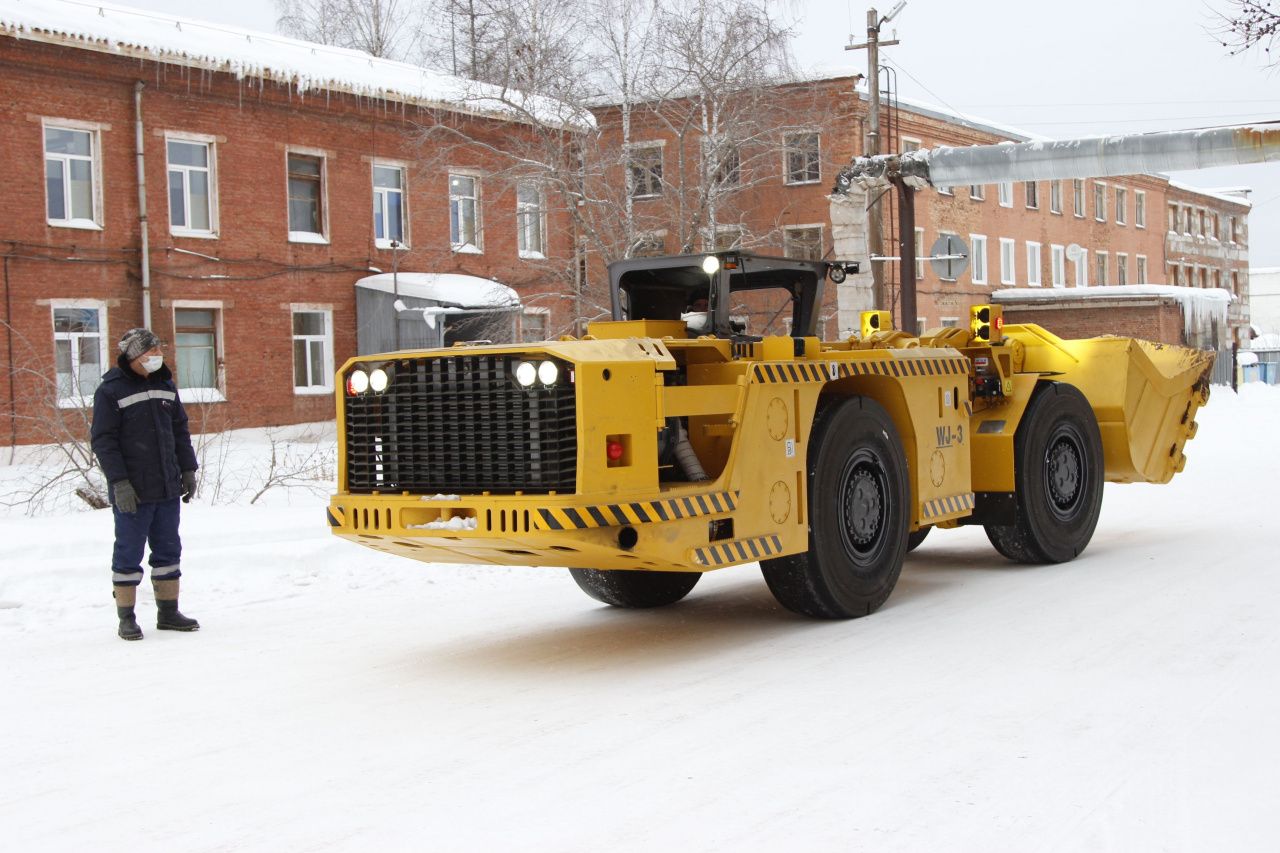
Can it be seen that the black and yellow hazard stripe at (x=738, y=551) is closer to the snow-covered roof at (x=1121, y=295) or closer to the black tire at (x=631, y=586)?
the black tire at (x=631, y=586)

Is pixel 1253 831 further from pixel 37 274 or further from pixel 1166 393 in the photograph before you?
pixel 37 274

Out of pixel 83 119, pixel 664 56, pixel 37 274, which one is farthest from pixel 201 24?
pixel 664 56

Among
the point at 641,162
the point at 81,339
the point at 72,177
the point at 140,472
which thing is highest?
the point at 641,162

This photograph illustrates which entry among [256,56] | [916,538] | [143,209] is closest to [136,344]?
[916,538]

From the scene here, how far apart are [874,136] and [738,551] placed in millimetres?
16720

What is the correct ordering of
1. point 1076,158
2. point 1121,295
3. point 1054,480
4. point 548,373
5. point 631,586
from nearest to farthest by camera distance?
1. point 548,373
2. point 631,586
3. point 1054,480
4. point 1076,158
5. point 1121,295

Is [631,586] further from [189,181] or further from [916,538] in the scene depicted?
[189,181]

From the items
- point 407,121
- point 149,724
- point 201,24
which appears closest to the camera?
point 149,724

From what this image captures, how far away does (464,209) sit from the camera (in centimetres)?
3256

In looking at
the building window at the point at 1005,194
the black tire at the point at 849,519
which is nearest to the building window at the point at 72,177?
the black tire at the point at 849,519

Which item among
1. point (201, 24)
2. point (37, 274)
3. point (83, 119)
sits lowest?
point (37, 274)

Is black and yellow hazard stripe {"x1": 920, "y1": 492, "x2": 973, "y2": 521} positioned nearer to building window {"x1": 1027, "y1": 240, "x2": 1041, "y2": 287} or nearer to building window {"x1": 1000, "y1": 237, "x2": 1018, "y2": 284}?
building window {"x1": 1000, "y1": 237, "x2": 1018, "y2": 284}

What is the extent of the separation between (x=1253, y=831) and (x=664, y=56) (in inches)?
916

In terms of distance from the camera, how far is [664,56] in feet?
86.0
